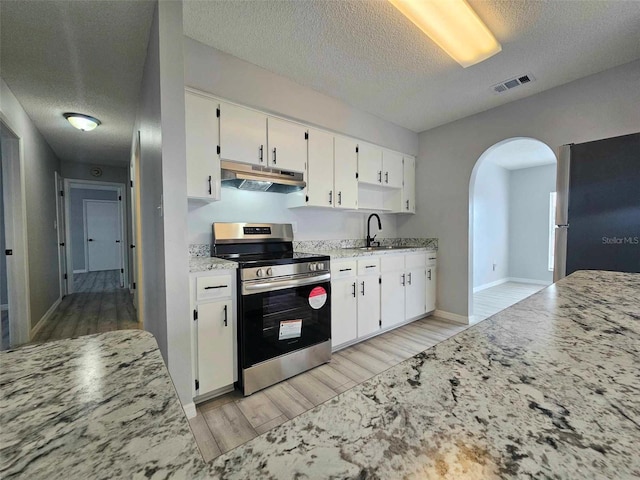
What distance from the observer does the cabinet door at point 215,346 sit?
1.79 meters

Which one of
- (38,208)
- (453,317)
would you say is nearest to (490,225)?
(453,317)

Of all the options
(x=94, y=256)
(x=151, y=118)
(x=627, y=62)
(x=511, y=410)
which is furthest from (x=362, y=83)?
(x=94, y=256)

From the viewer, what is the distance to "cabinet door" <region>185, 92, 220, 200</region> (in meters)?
1.98

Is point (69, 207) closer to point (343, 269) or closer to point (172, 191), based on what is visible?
point (172, 191)

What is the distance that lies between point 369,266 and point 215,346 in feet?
5.32

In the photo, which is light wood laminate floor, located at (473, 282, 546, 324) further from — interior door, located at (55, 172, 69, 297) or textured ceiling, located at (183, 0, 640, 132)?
interior door, located at (55, 172, 69, 297)

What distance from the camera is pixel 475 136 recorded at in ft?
10.7

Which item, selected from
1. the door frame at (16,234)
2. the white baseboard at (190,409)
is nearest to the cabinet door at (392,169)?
the white baseboard at (190,409)

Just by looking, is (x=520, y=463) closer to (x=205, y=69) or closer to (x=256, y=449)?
(x=256, y=449)

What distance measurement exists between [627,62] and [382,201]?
8.02ft

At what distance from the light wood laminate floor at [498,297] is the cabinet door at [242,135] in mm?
3328

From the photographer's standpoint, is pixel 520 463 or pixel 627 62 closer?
pixel 520 463

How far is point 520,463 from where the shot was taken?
29 centimetres

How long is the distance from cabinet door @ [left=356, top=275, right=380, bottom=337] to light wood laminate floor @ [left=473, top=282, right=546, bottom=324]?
155 cm
